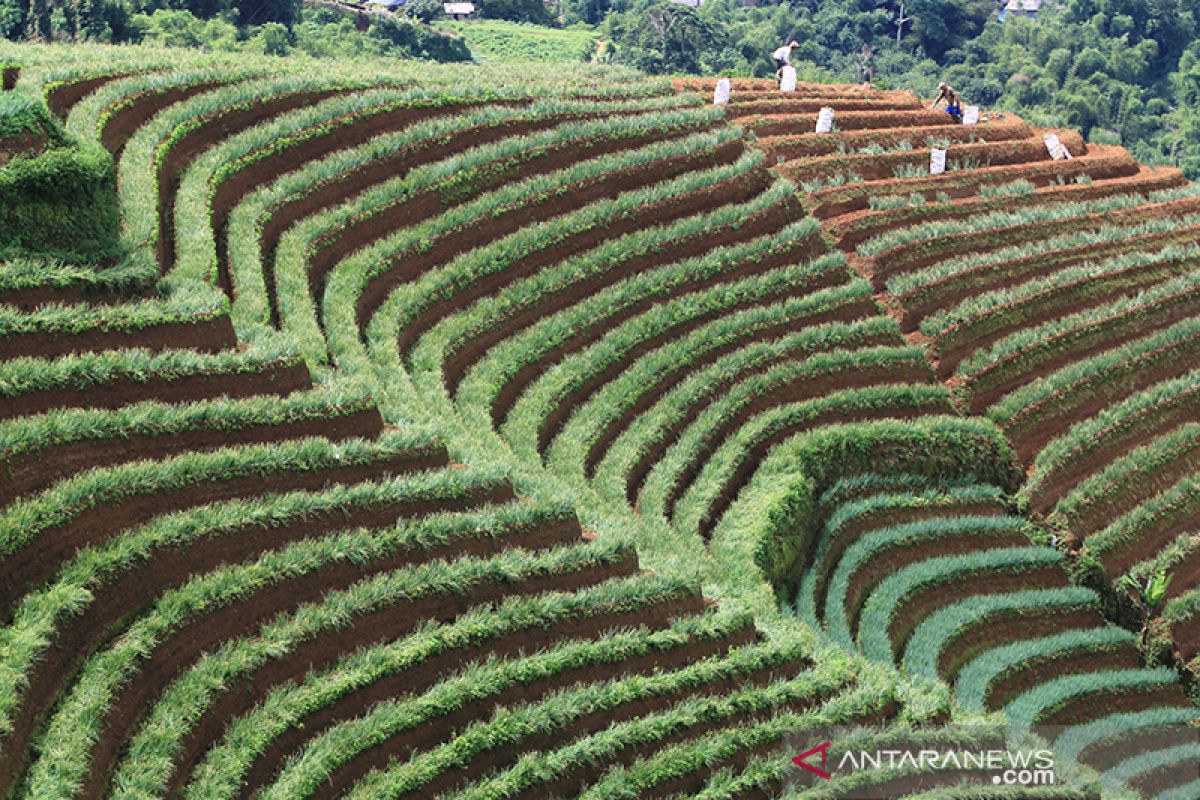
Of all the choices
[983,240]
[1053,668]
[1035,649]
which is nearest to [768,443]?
[1035,649]

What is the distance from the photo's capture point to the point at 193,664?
14.0 meters

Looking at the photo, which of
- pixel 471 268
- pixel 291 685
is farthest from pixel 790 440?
pixel 291 685

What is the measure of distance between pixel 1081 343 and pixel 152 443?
17.3 m

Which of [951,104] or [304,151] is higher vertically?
[951,104]

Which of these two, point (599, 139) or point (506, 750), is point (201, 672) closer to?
point (506, 750)

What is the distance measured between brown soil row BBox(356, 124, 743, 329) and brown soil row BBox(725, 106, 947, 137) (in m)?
1.65

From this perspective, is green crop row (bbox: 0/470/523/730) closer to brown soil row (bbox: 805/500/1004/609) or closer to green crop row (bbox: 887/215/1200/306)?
brown soil row (bbox: 805/500/1004/609)

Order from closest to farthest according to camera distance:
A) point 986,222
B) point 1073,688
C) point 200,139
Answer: point 1073,688
point 200,139
point 986,222

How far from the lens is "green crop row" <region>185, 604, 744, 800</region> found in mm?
13406

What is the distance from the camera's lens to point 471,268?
75.8 ft

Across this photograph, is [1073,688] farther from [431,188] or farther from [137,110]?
[137,110]

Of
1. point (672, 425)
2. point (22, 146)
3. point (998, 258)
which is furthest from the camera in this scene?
point (998, 258)

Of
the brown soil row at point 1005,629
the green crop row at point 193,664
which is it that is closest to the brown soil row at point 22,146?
the green crop row at point 193,664

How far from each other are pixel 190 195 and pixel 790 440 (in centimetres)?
983
